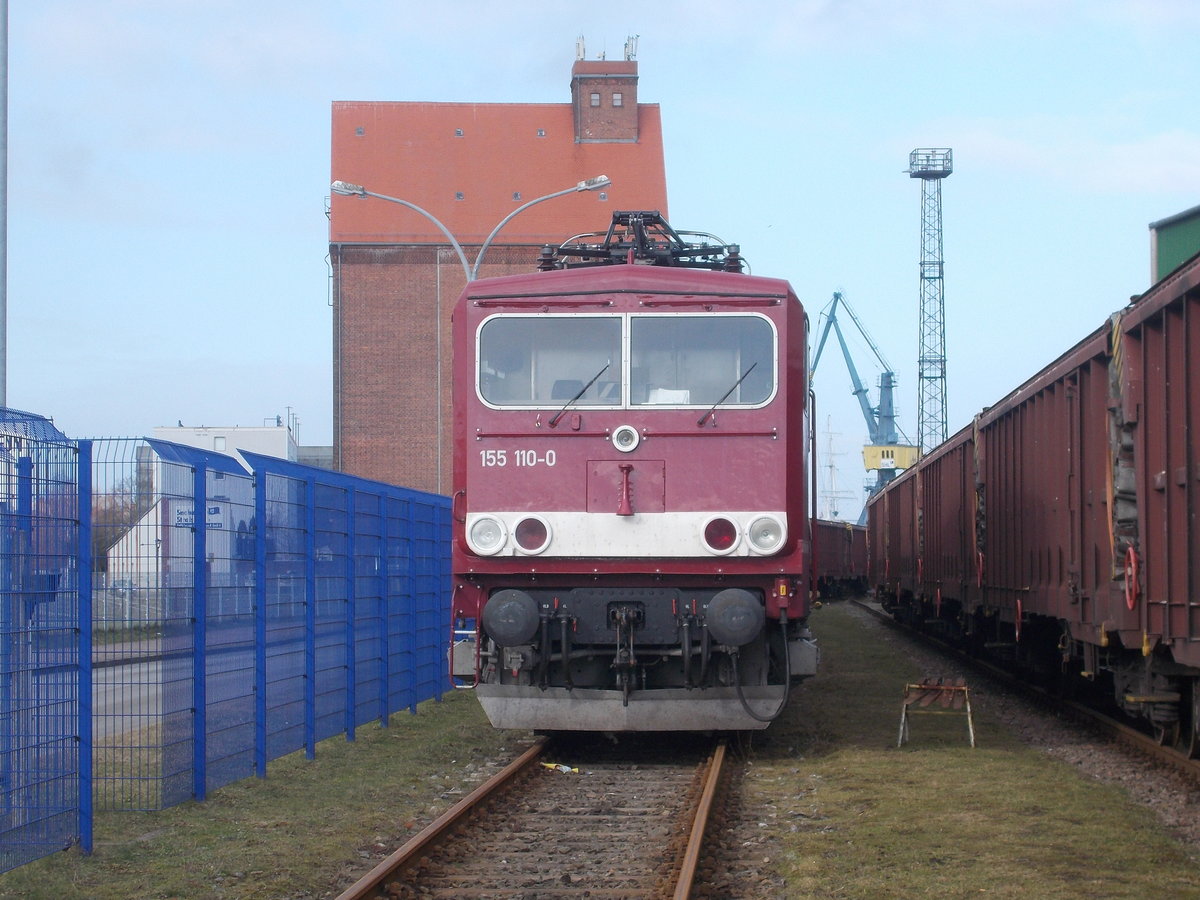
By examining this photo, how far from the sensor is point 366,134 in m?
54.8

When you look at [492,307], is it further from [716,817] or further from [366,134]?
[366,134]

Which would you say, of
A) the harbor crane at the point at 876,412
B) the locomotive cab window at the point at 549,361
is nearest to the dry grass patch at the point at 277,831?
the locomotive cab window at the point at 549,361

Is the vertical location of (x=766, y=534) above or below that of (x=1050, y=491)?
below

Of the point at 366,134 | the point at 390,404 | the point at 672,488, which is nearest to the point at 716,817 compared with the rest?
the point at 672,488

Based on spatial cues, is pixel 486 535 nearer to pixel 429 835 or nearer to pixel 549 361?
pixel 549 361

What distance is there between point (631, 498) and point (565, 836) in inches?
109

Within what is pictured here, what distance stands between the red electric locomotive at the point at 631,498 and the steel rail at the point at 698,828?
18.2 inches

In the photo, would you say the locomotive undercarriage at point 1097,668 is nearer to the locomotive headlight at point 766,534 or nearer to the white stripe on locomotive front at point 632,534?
the locomotive headlight at point 766,534

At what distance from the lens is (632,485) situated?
32.3 feet

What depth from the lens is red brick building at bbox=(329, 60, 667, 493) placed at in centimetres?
5247

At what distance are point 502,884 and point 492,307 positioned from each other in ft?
15.9

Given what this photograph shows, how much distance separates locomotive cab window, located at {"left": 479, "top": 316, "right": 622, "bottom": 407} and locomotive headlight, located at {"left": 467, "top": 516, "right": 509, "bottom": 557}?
2.89 feet

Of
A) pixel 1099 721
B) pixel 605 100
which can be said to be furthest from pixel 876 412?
pixel 1099 721

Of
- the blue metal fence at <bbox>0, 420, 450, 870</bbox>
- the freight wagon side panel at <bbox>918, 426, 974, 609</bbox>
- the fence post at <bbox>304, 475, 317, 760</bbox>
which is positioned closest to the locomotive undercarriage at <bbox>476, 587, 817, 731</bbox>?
the fence post at <bbox>304, 475, 317, 760</bbox>
